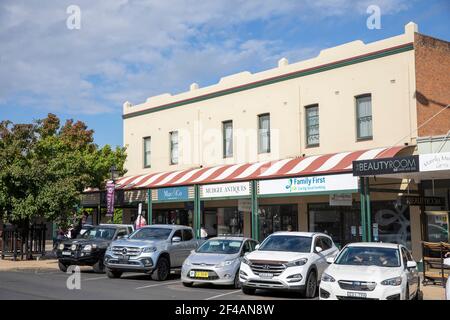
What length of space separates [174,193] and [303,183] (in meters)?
7.16

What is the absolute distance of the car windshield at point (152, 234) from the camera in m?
18.7

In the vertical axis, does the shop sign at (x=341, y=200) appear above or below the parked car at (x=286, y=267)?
above

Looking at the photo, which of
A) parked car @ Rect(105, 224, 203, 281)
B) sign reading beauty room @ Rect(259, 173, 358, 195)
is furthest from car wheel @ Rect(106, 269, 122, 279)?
sign reading beauty room @ Rect(259, 173, 358, 195)

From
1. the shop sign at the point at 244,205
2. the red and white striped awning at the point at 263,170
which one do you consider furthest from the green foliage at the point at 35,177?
the shop sign at the point at 244,205

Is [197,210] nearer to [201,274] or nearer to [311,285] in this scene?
[201,274]

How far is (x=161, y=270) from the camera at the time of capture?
17.9 m

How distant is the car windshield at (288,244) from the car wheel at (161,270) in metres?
3.60

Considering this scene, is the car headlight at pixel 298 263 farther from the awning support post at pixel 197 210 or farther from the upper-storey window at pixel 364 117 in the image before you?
the awning support post at pixel 197 210

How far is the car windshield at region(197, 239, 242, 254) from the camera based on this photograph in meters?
16.8

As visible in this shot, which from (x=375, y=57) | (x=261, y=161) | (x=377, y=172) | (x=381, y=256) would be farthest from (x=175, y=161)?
(x=381, y=256)

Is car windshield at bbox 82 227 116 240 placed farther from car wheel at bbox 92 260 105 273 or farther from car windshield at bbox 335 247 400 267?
car windshield at bbox 335 247 400 267

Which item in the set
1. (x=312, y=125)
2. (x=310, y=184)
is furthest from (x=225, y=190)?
(x=312, y=125)
